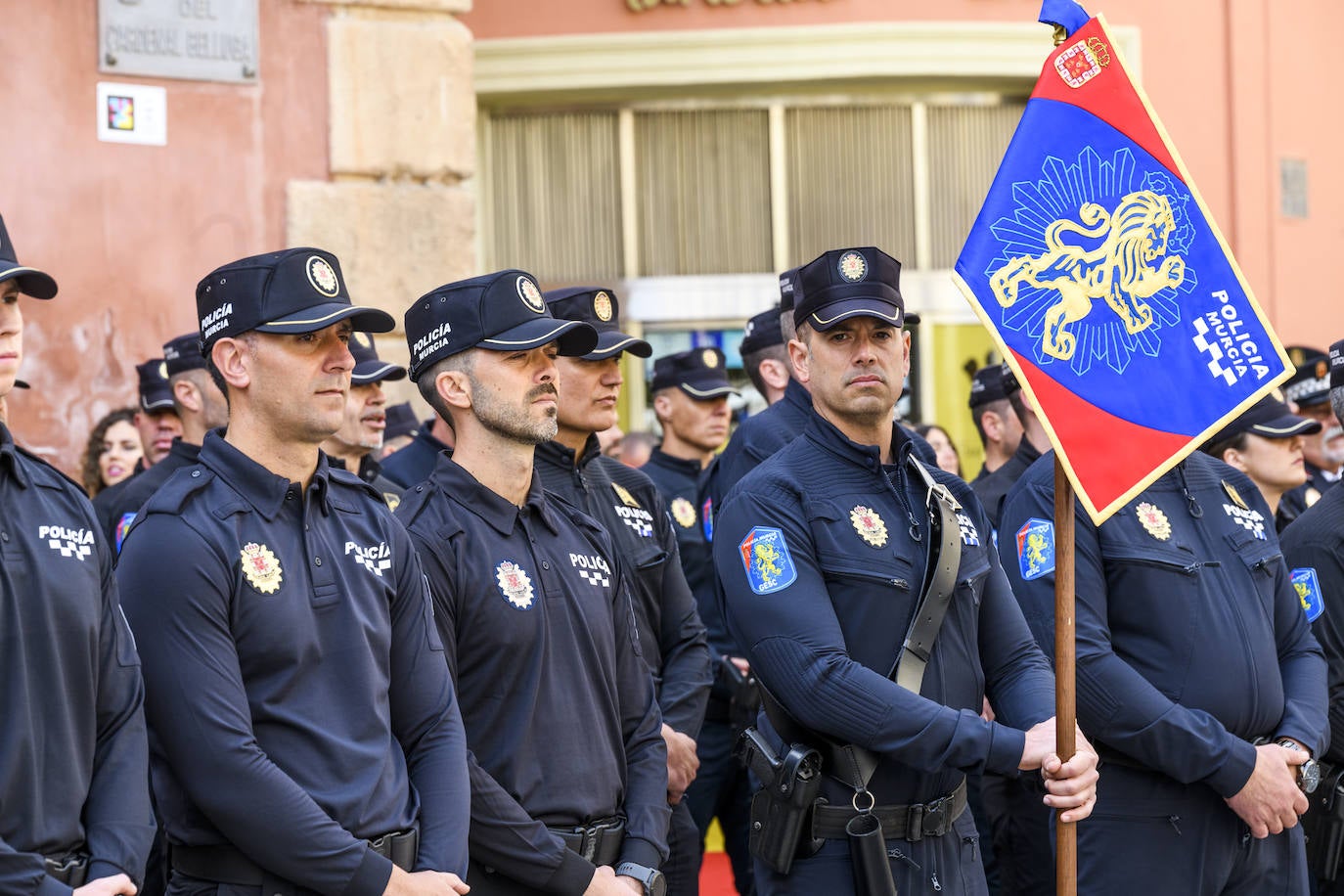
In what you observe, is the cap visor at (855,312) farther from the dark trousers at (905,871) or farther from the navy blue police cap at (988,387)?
the navy blue police cap at (988,387)

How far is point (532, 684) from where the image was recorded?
384 centimetres

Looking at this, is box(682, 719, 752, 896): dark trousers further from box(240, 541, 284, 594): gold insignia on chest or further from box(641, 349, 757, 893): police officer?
box(240, 541, 284, 594): gold insignia on chest

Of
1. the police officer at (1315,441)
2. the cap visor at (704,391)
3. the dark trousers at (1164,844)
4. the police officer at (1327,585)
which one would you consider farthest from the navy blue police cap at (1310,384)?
the dark trousers at (1164,844)

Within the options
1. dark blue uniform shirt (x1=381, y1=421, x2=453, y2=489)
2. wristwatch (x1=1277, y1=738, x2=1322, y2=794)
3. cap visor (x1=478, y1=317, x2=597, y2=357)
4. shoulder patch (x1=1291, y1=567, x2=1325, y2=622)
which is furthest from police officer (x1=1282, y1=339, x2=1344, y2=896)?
dark blue uniform shirt (x1=381, y1=421, x2=453, y2=489)

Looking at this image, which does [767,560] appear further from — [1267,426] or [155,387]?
[155,387]

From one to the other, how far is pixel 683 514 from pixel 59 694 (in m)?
3.87

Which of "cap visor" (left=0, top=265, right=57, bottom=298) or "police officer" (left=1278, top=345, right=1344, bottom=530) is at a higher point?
"cap visor" (left=0, top=265, right=57, bottom=298)

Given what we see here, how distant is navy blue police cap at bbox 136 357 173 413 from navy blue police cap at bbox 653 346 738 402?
2.07 meters

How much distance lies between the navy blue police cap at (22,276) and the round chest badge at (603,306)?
2175 mm

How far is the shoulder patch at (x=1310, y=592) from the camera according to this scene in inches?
209

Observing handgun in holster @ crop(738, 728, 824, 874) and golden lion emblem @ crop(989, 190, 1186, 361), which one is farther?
golden lion emblem @ crop(989, 190, 1186, 361)

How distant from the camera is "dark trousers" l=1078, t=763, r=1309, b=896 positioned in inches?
176

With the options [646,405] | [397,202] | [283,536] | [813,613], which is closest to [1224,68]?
[646,405]

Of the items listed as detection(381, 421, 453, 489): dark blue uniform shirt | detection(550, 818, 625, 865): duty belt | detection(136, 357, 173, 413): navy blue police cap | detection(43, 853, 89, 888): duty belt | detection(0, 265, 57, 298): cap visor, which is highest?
detection(0, 265, 57, 298): cap visor
